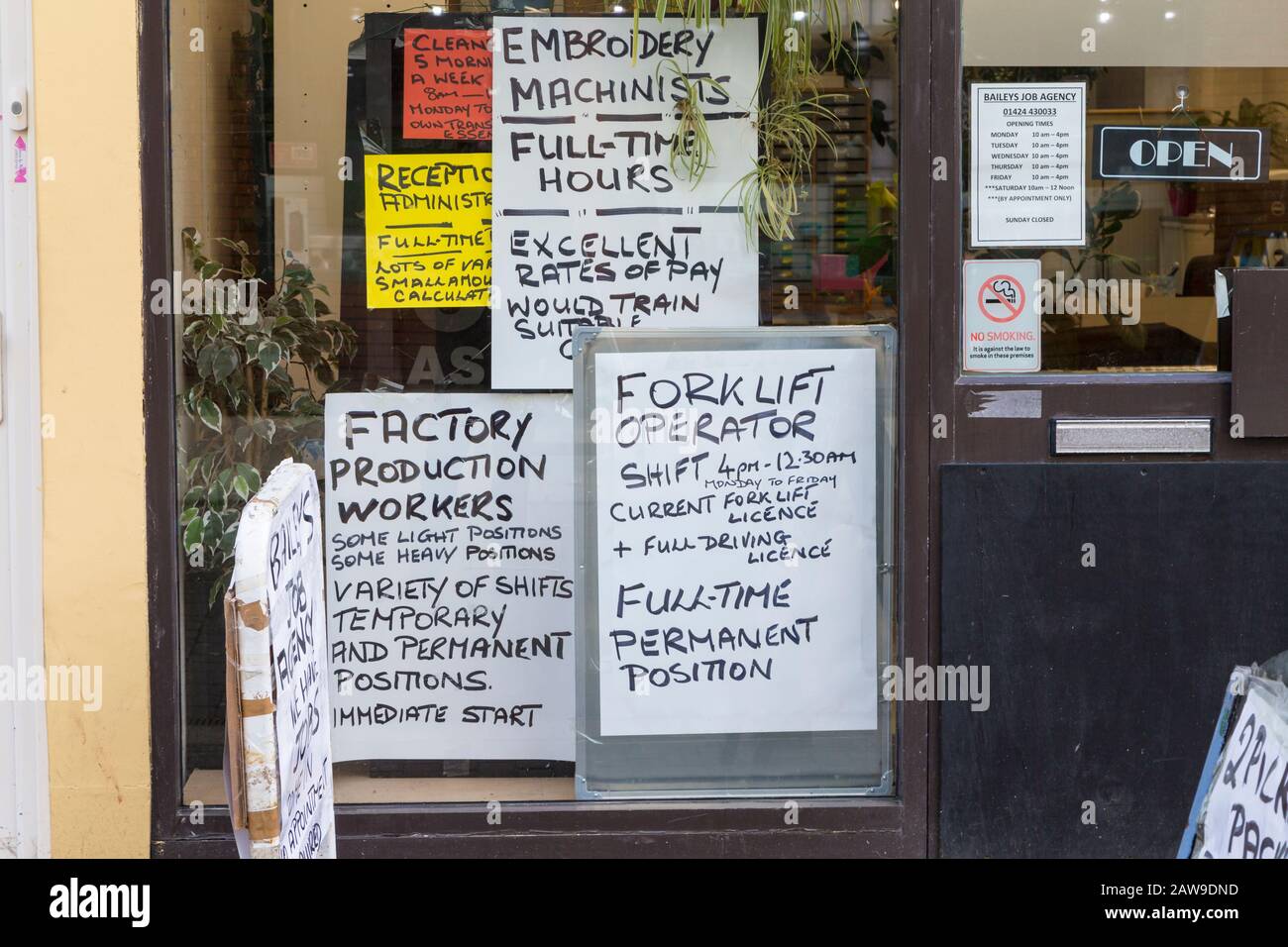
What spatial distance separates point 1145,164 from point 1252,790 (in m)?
2.26

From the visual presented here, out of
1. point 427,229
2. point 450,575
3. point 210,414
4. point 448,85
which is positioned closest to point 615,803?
point 450,575

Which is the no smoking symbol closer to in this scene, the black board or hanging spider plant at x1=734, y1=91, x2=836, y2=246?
the black board

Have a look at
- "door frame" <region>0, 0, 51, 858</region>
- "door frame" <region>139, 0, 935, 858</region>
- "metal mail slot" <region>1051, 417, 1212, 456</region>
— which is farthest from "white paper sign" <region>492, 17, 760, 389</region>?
"door frame" <region>0, 0, 51, 858</region>

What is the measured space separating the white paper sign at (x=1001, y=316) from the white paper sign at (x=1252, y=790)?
5.77 ft

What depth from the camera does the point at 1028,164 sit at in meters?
3.73

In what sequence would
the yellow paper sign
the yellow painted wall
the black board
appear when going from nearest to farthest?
the yellow painted wall
the black board
the yellow paper sign

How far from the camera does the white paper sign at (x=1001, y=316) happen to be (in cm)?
374

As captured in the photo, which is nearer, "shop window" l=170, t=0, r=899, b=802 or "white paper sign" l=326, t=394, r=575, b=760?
"shop window" l=170, t=0, r=899, b=802

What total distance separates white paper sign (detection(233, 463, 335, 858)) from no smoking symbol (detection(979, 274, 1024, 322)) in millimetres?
2052

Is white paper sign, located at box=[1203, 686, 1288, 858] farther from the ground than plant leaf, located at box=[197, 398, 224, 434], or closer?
closer

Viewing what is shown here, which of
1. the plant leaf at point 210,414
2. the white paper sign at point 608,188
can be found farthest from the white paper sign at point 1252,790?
the plant leaf at point 210,414

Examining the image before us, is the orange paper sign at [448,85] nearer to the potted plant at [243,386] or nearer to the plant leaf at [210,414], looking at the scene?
the potted plant at [243,386]

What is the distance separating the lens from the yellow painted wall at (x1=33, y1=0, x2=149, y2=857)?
3.58 metres
